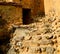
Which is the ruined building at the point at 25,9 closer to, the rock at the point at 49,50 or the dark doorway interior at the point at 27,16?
the dark doorway interior at the point at 27,16

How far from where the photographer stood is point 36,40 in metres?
5.19

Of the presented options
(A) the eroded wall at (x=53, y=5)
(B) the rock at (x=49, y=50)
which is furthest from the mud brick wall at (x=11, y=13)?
(B) the rock at (x=49, y=50)

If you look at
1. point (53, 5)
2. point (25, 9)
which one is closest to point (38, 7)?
point (25, 9)

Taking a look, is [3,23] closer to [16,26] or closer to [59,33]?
[16,26]

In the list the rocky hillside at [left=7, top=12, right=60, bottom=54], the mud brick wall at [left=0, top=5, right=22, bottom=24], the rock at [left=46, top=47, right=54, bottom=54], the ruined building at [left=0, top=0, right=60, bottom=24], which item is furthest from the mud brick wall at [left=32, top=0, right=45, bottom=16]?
the rock at [left=46, top=47, right=54, bottom=54]

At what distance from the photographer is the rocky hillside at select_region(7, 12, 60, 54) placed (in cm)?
470

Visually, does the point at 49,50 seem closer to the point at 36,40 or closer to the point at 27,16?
the point at 36,40

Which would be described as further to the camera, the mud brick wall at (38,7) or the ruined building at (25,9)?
the mud brick wall at (38,7)

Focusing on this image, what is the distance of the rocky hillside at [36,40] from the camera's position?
4.70 meters

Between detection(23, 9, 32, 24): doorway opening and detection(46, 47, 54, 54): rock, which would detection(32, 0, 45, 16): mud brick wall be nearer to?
detection(23, 9, 32, 24): doorway opening

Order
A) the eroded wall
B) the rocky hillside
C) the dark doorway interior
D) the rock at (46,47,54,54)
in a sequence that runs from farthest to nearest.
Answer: the dark doorway interior, the eroded wall, the rocky hillside, the rock at (46,47,54,54)

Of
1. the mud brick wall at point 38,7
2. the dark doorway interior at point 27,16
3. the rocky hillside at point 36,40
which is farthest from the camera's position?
the mud brick wall at point 38,7

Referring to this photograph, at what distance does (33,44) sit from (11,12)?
1939mm

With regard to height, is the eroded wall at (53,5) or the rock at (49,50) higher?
the eroded wall at (53,5)
